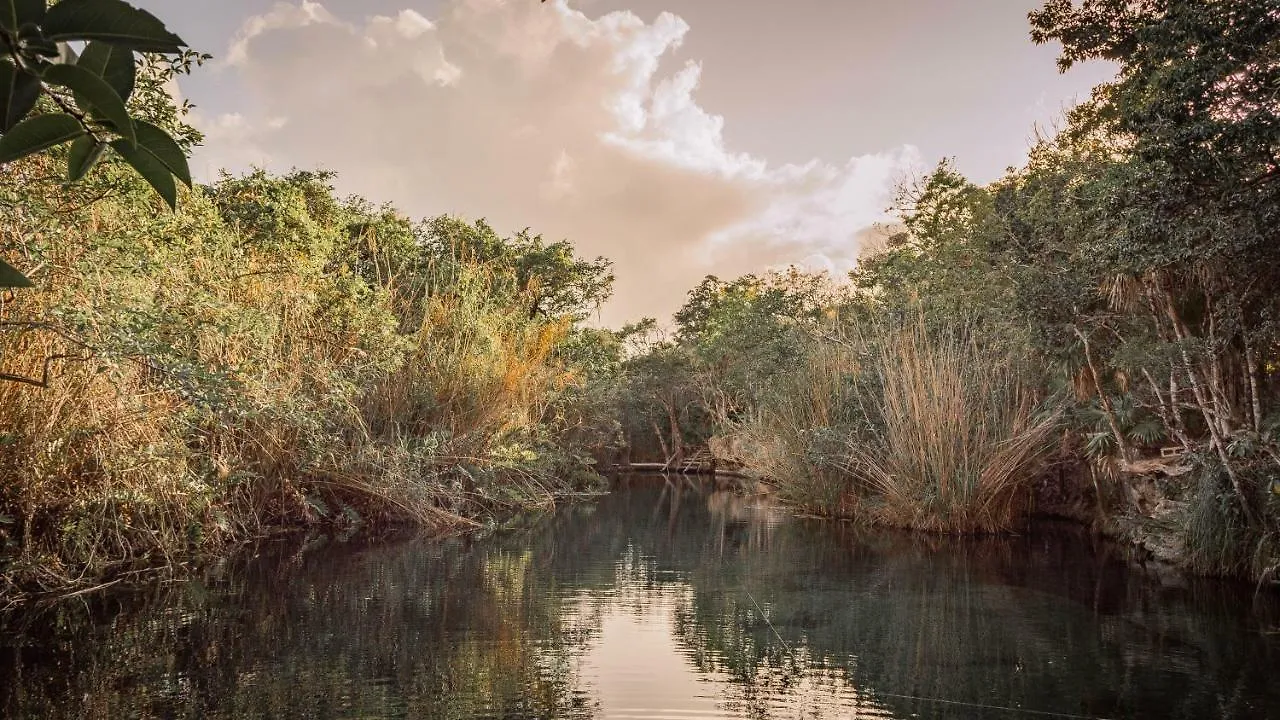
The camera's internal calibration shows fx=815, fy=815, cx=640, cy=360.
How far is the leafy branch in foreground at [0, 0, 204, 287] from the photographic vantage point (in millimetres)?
553

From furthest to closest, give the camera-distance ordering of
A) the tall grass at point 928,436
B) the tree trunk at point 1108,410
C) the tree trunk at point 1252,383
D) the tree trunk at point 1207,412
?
the tall grass at point 928,436 → the tree trunk at point 1108,410 → the tree trunk at point 1252,383 → the tree trunk at point 1207,412

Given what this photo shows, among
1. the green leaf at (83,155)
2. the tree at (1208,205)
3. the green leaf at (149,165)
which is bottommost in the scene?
the green leaf at (149,165)

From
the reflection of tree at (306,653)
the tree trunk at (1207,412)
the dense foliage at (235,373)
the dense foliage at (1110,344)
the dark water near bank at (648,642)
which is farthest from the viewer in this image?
the tree trunk at (1207,412)

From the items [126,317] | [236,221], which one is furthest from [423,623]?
[236,221]

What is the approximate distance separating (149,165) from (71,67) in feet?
0.28

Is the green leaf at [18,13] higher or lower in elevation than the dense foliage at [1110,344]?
lower

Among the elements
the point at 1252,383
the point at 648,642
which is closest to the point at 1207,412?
the point at 1252,383

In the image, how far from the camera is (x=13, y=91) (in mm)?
574

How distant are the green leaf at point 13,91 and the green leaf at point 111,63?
35 mm

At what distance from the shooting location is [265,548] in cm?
784

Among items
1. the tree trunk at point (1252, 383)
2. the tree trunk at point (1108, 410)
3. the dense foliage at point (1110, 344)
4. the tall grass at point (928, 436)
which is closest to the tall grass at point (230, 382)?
the tall grass at point (928, 436)

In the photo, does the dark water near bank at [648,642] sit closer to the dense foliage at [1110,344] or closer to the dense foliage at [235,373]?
the dense foliage at [235,373]

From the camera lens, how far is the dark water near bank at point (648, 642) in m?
3.49

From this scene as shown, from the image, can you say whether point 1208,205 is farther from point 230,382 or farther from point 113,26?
point 230,382
